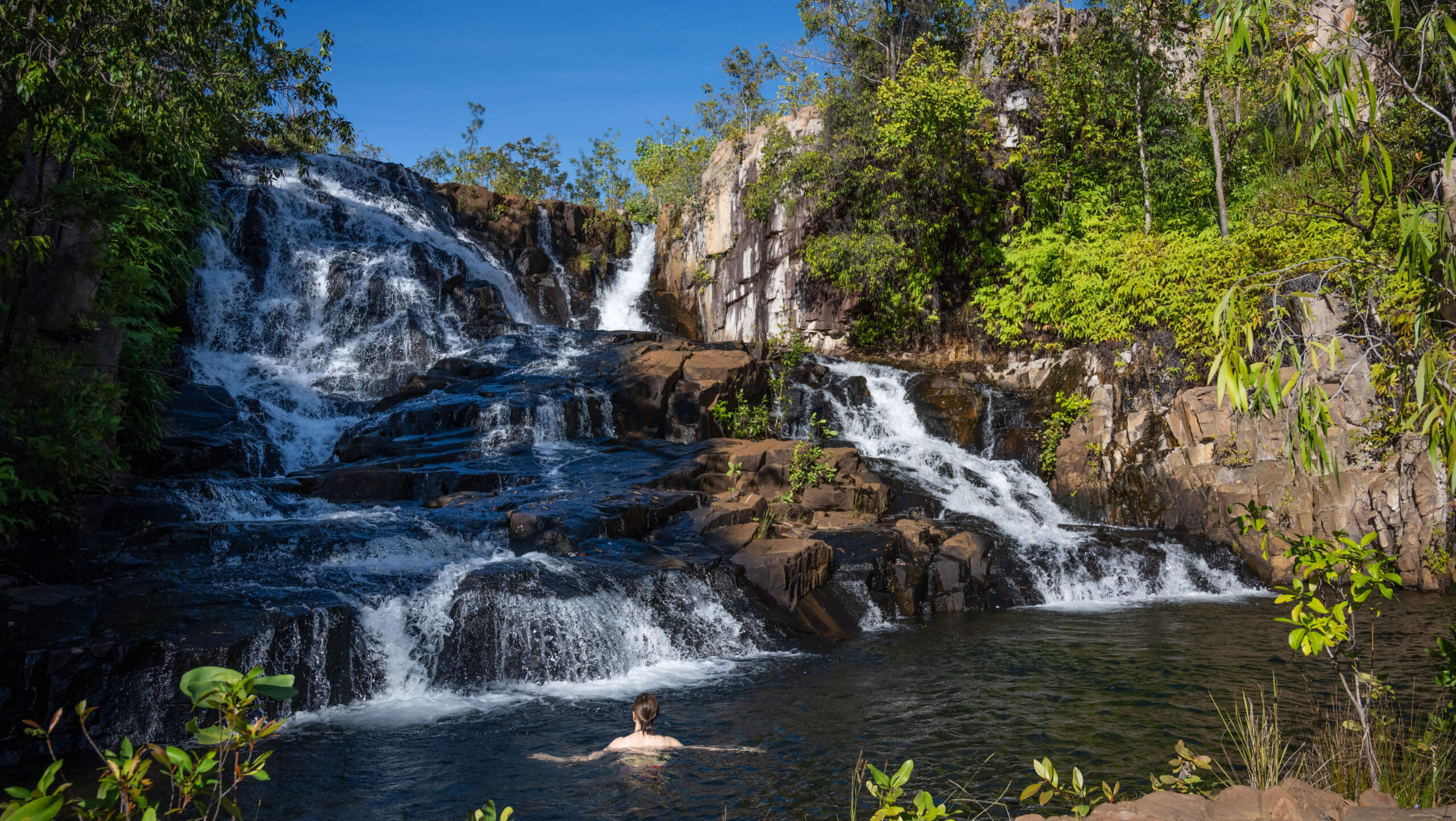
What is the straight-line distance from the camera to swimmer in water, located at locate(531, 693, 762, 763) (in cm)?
699

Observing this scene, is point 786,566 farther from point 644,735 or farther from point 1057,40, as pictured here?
point 1057,40

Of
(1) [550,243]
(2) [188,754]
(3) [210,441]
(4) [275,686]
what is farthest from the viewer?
(1) [550,243]

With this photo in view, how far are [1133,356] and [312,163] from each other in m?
25.4

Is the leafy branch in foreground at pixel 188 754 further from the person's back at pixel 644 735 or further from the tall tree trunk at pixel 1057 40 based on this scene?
the tall tree trunk at pixel 1057 40

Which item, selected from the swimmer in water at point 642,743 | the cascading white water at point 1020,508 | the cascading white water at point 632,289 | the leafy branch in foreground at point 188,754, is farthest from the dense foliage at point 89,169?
the cascading white water at point 632,289

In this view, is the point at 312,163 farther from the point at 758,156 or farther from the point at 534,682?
the point at 534,682

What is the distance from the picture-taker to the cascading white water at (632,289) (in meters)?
30.2

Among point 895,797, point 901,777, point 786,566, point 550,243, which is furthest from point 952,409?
point 550,243

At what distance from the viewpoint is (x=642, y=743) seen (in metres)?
7.03

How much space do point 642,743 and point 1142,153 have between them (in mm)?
20046

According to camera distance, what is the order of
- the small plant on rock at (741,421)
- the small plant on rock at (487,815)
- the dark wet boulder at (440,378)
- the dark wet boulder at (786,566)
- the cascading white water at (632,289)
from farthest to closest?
the cascading white water at (632,289)
the dark wet boulder at (440,378)
the small plant on rock at (741,421)
the dark wet boulder at (786,566)
the small plant on rock at (487,815)

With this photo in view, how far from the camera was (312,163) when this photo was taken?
2762 cm

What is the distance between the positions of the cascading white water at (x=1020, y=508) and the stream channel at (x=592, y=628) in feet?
0.20

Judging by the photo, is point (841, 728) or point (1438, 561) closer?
point (841, 728)
